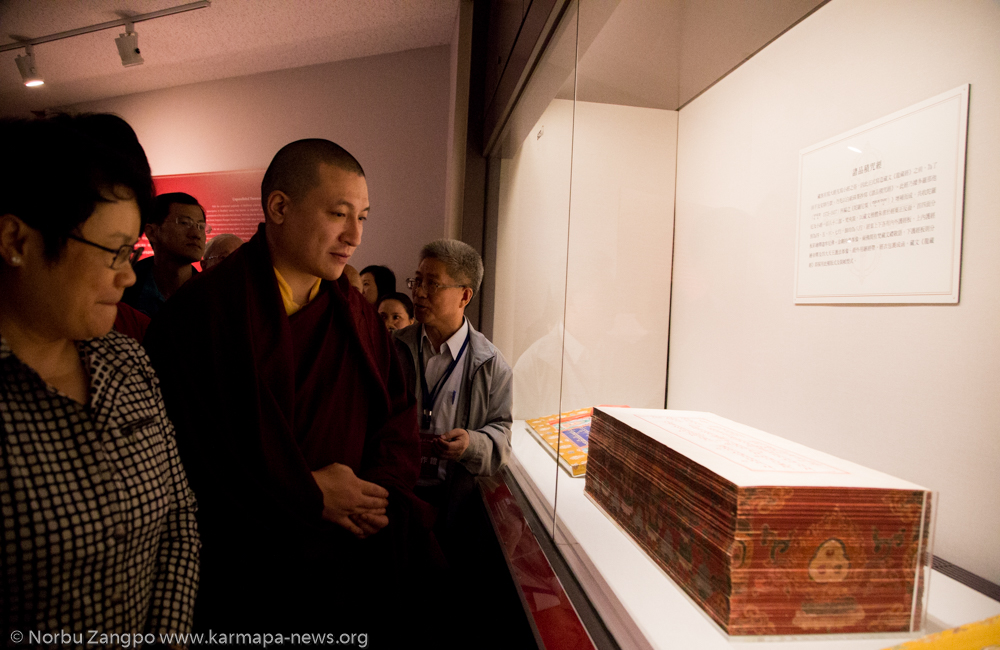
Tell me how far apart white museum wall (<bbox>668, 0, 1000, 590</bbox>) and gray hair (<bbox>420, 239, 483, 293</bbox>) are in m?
0.76

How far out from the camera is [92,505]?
0.73 meters

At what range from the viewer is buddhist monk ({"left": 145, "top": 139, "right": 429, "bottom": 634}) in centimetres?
110

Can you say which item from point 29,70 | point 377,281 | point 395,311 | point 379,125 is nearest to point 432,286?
point 395,311

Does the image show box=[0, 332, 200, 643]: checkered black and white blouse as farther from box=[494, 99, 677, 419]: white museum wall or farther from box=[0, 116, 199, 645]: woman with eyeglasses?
box=[494, 99, 677, 419]: white museum wall

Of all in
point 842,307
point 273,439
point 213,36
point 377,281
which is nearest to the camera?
point 842,307

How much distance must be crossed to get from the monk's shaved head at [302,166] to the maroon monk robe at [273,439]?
129 millimetres

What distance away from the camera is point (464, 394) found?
6.40 ft

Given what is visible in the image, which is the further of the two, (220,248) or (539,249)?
(220,248)

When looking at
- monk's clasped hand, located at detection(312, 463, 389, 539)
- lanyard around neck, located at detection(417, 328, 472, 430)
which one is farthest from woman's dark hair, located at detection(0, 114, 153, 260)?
lanyard around neck, located at detection(417, 328, 472, 430)

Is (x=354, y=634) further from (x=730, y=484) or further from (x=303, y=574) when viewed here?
(x=730, y=484)

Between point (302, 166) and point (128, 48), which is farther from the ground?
point (128, 48)

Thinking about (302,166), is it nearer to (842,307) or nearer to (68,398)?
(68,398)

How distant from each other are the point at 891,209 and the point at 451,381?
148 cm

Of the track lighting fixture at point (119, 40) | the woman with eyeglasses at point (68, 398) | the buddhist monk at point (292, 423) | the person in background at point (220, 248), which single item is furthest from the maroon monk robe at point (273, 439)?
the track lighting fixture at point (119, 40)
